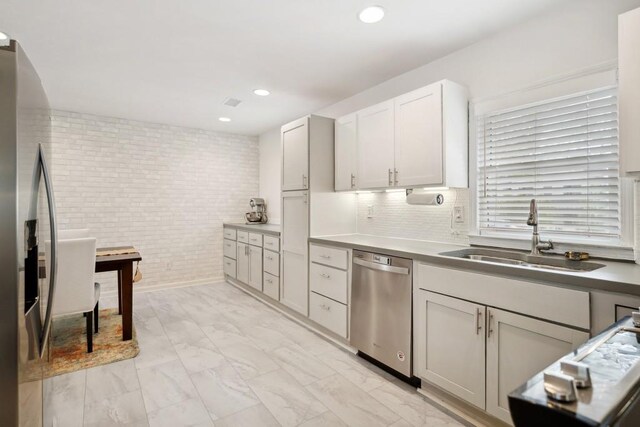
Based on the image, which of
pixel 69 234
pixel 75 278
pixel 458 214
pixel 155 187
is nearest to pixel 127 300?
pixel 75 278

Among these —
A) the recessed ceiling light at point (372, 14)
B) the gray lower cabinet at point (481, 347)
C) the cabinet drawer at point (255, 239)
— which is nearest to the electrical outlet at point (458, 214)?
the gray lower cabinet at point (481, 347)

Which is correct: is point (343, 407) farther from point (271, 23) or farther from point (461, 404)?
point (271, 23)

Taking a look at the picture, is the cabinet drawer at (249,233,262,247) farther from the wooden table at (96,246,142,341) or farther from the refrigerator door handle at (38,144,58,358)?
the refrigerator door handle at (38,144,58,358)

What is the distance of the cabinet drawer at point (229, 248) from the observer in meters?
5.05

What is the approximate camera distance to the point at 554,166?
84.7 inches

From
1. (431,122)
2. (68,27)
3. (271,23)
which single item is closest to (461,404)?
(431,122)

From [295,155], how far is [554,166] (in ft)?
7.61

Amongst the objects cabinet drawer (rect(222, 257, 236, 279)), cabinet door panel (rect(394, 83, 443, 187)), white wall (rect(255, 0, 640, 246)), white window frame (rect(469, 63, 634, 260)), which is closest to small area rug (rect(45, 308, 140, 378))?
cabinet drawer (rect(222, 257, 236, 279))

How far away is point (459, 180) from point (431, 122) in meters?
0.50

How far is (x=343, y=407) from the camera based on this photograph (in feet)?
6.68

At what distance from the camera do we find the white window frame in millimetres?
1844

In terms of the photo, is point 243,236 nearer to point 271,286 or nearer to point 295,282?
point 271,286

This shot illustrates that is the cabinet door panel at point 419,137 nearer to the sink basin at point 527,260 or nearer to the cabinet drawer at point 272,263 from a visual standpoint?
the sink basin at point 527,260

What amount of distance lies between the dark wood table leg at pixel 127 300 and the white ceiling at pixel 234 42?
186 centimetres
